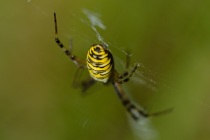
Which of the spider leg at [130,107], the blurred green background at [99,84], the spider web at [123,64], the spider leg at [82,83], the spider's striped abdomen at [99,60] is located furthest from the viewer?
the spider leg at [82,83]

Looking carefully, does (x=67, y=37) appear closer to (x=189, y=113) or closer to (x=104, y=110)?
(x=104, y=110)

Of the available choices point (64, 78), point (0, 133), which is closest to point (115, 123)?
point (64, 78)

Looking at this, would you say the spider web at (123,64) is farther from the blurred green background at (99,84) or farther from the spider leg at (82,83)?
the spider leg at (82,83)

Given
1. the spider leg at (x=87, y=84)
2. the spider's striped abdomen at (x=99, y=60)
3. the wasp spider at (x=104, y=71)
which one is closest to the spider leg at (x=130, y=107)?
the wasp spider at (x=104, y=71)

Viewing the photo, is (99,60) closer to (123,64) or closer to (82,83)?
(123,64)

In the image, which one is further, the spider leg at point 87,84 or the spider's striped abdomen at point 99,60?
the spider leg at point 87,84

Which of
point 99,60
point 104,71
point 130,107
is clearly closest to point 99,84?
point 130,107

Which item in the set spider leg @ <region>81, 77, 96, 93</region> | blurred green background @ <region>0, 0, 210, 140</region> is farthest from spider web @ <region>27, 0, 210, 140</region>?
spider leg @ <region>81, 77, 96, 93</region>

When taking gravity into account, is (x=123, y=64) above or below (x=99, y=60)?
below
